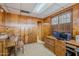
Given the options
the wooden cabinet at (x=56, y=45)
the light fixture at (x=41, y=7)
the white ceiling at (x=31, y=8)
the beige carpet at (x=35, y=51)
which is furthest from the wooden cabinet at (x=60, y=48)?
the light fixture at (x=41, y=7)

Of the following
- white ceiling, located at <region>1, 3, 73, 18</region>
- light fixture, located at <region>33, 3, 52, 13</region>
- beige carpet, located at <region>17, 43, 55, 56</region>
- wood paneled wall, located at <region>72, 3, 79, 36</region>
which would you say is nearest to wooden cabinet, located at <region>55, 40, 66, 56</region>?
beige carpet, located at <region>17, 43, 55, 56</region>

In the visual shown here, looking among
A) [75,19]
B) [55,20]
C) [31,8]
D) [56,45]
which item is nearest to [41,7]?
[31,8]

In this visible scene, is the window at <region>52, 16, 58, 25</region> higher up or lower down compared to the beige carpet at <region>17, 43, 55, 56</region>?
higher up

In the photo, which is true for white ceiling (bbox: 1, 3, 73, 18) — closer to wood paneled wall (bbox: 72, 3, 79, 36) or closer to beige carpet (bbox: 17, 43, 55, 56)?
wood paneled wall (bbox: 72, 3, 79, 36)

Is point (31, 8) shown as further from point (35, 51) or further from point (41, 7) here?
point (35, 51)

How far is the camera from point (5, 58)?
2.08 m

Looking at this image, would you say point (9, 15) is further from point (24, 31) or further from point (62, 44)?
point (62, 44)

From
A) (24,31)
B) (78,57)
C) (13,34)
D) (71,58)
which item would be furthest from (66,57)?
(13,34)

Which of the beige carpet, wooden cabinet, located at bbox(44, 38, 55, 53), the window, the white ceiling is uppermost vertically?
the white ceiling

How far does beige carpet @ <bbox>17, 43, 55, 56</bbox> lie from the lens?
6.89ft

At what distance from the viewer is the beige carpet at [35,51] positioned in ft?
6.89

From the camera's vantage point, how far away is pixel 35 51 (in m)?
2.12

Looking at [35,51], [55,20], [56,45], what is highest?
[55,20]

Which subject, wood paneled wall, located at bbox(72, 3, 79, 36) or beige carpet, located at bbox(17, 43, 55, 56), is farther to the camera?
beige carpet, located at bbox(17, 43, 55, 56)
